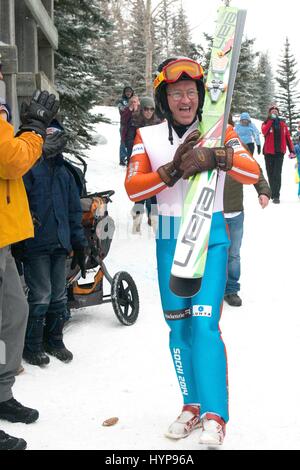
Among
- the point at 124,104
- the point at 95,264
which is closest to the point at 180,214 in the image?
the point at 95,264

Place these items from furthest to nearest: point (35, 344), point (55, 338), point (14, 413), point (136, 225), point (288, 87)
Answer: point (288, 87), point (136, 225), point (55, 338), point (35, 344), point (14, 413)

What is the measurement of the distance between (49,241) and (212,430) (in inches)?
81.2

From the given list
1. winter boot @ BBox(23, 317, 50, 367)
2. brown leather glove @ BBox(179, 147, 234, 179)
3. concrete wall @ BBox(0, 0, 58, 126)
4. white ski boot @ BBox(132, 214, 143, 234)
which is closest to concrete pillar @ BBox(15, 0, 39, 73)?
concrete wall @ BBox(0, 0, 58, 126)

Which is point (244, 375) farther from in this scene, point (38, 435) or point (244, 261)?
point (244, 261)

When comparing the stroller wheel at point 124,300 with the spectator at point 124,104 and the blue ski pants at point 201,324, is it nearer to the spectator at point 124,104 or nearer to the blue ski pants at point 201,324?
the blue ski pants at point 201,324

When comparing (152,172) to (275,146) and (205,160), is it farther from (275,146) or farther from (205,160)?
(275,146)

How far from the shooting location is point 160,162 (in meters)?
3.43

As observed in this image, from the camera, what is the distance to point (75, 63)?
12.4 metres

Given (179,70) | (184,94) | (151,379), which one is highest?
(179,70)

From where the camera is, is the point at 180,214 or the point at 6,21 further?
the point at 6,21

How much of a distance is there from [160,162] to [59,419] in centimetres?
177

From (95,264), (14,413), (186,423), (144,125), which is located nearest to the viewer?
(186,423)

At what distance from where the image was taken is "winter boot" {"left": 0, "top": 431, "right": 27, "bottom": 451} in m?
3.08

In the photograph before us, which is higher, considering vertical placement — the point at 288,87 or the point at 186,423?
the point at 288,87
